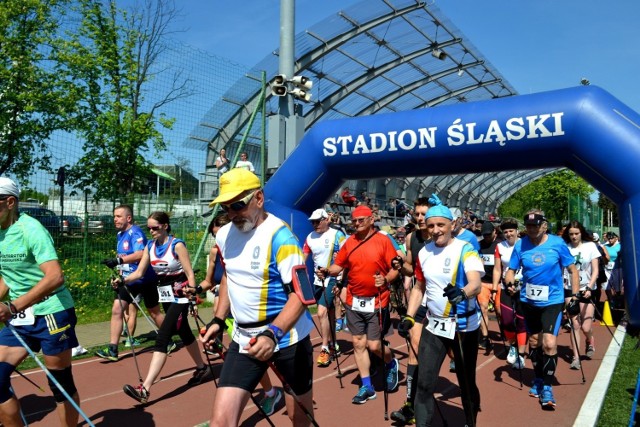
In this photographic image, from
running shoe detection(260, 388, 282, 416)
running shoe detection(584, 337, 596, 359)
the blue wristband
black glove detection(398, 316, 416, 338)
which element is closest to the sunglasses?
the blue wristband

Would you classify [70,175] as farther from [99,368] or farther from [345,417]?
[345,417]

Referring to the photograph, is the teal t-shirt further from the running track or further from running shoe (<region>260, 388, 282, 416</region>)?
running shoe (<region>260, 388, 282, 416</region>)

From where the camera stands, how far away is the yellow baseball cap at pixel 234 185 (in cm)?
324

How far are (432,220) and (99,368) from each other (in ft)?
16.8

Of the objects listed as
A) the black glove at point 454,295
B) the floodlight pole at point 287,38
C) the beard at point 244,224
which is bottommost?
the black glove at point 454,295

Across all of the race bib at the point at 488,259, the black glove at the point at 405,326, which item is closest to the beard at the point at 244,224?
the black glove at the point at 405,326

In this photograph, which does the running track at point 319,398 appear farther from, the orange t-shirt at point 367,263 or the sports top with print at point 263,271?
the sports top with print at point 263,271

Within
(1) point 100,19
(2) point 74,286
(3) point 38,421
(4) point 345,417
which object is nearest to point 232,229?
(4) point 345,417

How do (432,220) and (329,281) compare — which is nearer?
(432,220)

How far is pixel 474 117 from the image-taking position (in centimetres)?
688

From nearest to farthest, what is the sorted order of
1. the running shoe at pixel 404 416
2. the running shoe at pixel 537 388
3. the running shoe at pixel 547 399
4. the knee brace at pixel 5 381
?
the knee brace at pixel 5 381
the running shoe at pixel 404 416
the running shoe at pixel 547 399
the running shoe at pixel 537 388

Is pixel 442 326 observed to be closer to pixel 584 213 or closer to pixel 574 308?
pixel 574 308

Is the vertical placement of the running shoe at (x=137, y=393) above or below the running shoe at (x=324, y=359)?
above

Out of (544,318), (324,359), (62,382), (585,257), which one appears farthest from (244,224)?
(585,257)
